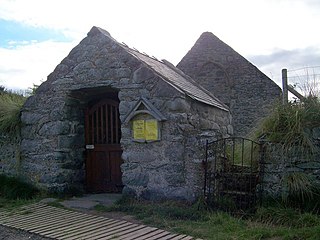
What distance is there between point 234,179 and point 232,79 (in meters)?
10.1

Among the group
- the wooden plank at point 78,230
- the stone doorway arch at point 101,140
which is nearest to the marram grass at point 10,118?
the stone doorway arch at point 101,140

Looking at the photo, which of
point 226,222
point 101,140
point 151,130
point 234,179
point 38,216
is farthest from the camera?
point 101,140

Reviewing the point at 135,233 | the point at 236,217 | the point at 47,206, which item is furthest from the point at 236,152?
the point at 47,206

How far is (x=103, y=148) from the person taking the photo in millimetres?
8062

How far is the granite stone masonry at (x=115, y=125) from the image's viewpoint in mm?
6414

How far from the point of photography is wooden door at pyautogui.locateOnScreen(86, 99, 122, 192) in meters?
7.98

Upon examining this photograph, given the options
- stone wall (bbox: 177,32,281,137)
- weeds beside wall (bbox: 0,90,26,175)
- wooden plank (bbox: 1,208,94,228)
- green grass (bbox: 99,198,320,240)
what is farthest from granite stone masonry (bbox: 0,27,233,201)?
stone wall (bbox: 177,32,281,137)

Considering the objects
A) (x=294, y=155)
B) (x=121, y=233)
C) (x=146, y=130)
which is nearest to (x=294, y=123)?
(x=294, y=155)

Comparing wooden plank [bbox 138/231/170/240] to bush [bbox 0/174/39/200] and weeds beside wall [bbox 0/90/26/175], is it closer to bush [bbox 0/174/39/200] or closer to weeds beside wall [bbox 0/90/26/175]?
bush [bbox 0/174/39/200]

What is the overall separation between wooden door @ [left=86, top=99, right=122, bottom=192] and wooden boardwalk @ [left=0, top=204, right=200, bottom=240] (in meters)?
1.82

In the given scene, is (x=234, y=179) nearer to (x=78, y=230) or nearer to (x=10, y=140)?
(x=78, y=230)

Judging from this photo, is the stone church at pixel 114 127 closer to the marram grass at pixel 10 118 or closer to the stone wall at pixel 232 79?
the marram grass at pixel 10 118

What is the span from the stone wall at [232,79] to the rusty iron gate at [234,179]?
325 inches

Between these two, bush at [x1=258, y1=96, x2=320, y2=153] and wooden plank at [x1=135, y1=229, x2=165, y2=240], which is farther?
bush at [x1=258, y1=96, x2=320, y2=153]
